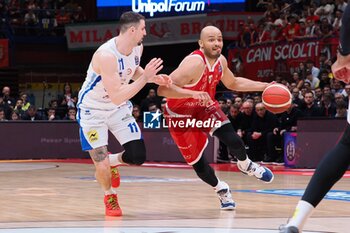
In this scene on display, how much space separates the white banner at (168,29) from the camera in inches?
1129

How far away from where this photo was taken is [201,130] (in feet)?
30.2

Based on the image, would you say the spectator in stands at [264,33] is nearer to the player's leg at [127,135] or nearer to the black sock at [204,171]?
the black sock at [204,171]

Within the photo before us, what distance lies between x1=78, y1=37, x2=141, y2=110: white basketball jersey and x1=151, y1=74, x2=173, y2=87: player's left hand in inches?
18.8

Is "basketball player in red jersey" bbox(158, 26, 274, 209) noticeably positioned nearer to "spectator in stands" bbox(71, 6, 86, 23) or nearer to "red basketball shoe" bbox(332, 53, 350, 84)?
Result: "red basketball shoe" bbox(332, 53, 350, 84)

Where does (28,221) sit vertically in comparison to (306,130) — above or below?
above

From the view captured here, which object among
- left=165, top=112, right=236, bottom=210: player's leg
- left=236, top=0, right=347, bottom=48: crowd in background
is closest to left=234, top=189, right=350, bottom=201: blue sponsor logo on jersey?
left=165, top=112, right=236, bottom=210: player's leg

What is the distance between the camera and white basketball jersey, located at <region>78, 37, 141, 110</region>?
8.48 m

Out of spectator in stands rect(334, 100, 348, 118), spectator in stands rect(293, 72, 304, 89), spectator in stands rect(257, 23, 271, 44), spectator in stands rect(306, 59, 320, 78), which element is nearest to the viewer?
spectator in stands rect(334, 100, 348, 118)

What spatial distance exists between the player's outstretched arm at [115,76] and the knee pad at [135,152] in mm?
813

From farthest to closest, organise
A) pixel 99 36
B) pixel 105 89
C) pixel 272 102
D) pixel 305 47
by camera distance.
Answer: pixel 99 36
pixel 305 47
pixel 272 102
pixel 105 89

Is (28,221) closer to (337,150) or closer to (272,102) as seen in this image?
(272,102)

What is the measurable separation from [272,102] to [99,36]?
22647mm

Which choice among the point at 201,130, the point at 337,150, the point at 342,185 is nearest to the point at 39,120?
the point at 342,185

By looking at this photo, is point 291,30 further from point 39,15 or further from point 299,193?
point 299,193
